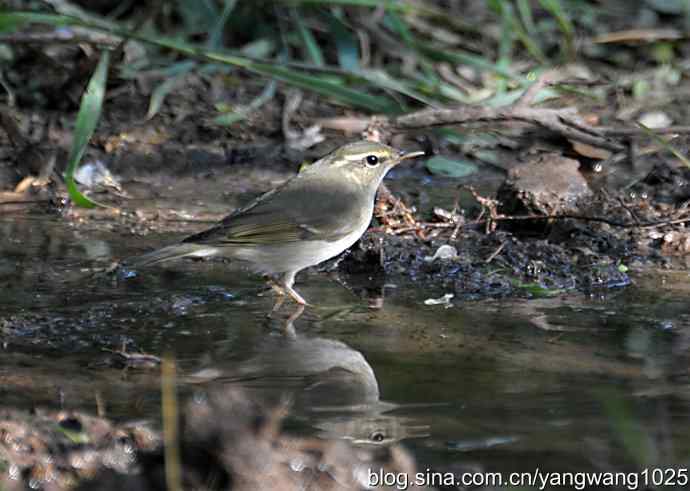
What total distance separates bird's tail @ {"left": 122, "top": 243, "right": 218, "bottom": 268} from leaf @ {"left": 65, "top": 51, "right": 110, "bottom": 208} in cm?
59

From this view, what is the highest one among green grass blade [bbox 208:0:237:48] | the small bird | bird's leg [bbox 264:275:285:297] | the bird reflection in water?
green grass blade [bbox 208:0:237:48]

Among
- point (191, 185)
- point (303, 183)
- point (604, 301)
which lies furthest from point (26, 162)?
point (604, 301)

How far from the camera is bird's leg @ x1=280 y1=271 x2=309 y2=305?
5758mm

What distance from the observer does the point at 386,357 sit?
4863 millimetres

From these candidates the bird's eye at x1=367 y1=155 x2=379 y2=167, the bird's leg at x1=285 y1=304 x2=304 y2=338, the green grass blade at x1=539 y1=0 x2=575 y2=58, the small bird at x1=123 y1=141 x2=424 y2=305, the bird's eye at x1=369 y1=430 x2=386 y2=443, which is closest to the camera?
the bird's eye at x1=369 y1=430 x2=386 y2=443

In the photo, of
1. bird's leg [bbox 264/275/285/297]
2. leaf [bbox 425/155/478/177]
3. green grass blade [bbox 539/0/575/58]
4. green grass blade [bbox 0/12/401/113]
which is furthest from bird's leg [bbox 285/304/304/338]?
green grass blade [bbox 539/0/575/58]

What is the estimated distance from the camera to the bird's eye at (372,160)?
6.63 m

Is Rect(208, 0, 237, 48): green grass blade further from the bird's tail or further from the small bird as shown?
the bird's tail

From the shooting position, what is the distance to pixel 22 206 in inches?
285

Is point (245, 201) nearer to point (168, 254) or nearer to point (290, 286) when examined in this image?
point (290, 286)

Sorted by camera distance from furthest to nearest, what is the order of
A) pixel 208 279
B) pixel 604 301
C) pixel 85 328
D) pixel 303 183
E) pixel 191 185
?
1. pixel 191 185
2. pixel 303 183
3. pixel 208 279
4. pixel 604 301
5. pixel 85 328

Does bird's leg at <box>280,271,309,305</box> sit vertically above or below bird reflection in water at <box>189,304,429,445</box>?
above

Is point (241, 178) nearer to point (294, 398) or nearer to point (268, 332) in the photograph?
point (268, 332)

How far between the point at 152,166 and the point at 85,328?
304 centimetres
